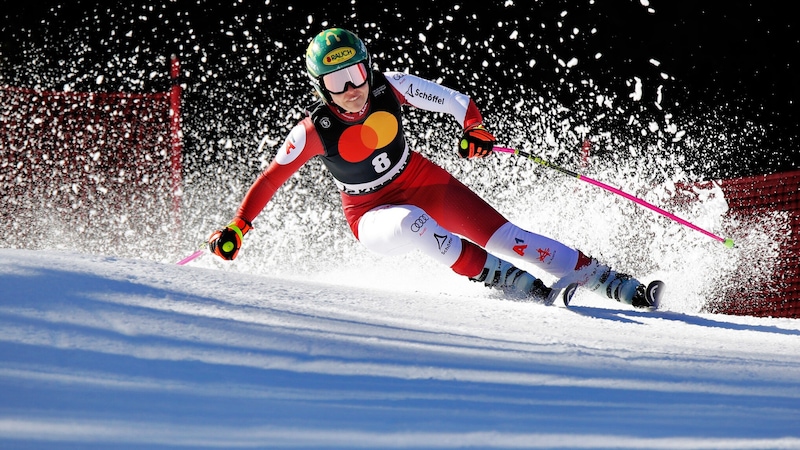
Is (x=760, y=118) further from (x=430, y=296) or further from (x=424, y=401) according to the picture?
(x=424, y=401)

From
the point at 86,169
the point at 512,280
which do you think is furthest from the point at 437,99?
the point at 86,169

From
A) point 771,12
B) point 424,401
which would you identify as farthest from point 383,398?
point 771,12

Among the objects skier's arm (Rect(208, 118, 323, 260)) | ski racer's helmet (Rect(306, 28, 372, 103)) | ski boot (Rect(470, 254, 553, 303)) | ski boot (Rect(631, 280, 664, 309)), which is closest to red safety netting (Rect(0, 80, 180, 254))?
skier's arm (Rect(208, 118, 323, 260))

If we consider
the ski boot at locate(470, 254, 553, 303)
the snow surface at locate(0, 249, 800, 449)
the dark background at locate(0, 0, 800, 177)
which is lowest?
the snow surface at locate(0, 249, 800, 449)

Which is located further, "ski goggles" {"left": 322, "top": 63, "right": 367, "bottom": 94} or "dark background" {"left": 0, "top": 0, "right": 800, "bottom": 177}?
"dark background" {"left": 0, "top": 0, "right": 800, "bottom": 177}

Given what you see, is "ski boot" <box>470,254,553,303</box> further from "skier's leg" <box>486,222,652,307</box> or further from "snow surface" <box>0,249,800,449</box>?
"snow surface" <box>0,249,800,449</box>

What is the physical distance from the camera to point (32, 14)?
9320 mm

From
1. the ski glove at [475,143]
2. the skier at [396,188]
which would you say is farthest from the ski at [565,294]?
the ski glove at [475,143]

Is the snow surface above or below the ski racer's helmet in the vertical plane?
below

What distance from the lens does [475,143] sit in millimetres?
3416

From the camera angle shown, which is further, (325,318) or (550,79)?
(550,79)

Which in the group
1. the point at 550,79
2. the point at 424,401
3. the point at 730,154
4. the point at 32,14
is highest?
the point at 32,14

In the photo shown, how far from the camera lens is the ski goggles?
10.7ft

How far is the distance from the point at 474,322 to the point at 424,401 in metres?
0.87
